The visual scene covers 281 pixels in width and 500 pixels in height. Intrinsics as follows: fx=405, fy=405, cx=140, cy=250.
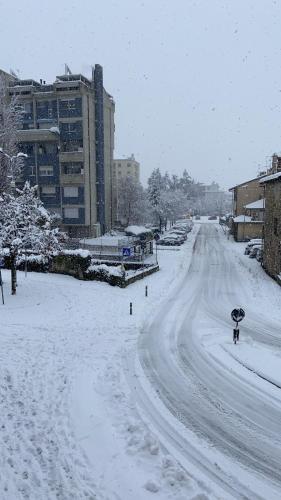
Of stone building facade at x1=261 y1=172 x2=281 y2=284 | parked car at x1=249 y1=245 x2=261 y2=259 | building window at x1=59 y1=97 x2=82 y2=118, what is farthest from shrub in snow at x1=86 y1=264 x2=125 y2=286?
building window at x1=59 y1=97 x2=82 y2=118

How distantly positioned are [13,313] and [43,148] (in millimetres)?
38276

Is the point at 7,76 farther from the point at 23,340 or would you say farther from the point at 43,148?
the point at 23,340

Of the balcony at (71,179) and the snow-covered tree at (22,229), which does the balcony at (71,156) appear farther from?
the snow-covered tree at (22,229)

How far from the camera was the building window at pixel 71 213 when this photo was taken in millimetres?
51862

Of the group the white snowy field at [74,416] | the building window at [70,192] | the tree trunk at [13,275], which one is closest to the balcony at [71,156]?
the building window at [70,192]

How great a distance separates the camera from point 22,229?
21.6 m

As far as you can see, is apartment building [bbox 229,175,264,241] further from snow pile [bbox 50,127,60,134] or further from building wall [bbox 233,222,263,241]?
snow pile [bbox 50,127,60,134]

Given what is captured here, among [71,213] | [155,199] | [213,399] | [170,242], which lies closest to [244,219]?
[170,242]

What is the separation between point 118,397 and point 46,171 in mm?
45272

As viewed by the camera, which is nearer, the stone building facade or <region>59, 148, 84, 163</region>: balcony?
the stone building facade

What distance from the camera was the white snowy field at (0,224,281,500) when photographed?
7.21 m

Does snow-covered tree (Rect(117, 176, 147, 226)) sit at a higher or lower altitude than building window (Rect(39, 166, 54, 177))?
lower

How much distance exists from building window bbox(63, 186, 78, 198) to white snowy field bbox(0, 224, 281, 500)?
31033 mm

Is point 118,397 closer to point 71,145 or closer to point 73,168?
point 73,168
